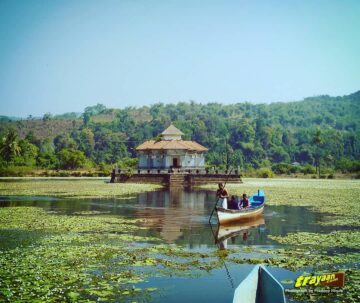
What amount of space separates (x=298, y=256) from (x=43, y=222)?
12.6 m

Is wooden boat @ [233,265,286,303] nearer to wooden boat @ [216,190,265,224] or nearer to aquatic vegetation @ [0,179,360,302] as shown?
aquatic vegetation @ [0,179,360,302]

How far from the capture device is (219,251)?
15656 millimetres

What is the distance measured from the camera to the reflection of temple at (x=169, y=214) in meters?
20.0

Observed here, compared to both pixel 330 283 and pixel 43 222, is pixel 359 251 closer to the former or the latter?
pixel 330 283

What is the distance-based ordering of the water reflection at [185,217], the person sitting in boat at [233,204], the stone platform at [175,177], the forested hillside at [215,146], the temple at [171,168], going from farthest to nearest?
the forested hillside at [215,146] → the temple at [171,168] → the stone platform at [175,177] → the person sitting in boat at [233,204] → the water reflection at [185,217]

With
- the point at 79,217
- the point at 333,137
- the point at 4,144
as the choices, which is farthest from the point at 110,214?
the point at 333,137

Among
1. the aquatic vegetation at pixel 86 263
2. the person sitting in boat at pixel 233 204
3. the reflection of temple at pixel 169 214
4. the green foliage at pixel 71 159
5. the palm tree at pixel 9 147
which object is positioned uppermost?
the palm tree at pixel 9 147

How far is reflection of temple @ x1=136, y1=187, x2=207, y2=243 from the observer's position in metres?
20.0

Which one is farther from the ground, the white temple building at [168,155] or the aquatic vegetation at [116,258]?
the white temple building at [168,155]

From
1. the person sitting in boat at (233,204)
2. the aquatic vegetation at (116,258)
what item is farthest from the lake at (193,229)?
the person sitting in boat at (233,204)

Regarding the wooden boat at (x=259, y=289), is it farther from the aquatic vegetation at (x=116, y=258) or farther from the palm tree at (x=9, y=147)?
the palm tree at (x=9, y=147)

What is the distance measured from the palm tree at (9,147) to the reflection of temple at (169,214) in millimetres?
50173

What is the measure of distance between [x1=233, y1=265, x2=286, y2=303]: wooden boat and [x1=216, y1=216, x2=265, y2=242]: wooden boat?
871 cm

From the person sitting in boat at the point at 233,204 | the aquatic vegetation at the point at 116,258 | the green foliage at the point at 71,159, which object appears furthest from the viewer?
the green foliage at the point at 71,159
